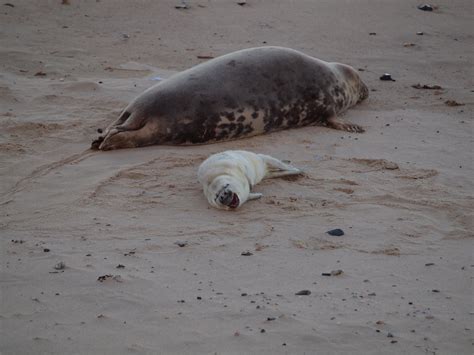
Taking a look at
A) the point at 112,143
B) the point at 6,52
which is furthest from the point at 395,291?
the point at 6,52

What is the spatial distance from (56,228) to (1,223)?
0.29m

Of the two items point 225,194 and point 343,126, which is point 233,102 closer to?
point 343,126

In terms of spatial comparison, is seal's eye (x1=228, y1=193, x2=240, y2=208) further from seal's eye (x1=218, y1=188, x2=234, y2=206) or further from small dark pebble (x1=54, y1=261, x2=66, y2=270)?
small dark pebble (x1=54, y1=261, x2=66, y2=270)

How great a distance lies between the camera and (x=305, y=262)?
10.9 feet

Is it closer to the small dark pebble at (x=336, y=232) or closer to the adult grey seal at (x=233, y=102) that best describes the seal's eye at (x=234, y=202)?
the small dark pebble at (x=336, y=232)

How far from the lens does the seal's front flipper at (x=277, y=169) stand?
4.46 metres

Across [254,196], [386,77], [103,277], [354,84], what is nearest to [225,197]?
[254,196]

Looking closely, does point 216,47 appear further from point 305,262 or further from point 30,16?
point 305,262

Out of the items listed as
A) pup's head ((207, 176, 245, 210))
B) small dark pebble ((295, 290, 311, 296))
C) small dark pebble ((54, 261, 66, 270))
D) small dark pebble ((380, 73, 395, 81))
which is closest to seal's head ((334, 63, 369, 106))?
small dark pebble ((380, 73, 395, 81))

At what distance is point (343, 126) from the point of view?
5.70 meters

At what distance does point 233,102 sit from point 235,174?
1.37 meters

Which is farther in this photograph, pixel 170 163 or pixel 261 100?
pixel 261 100

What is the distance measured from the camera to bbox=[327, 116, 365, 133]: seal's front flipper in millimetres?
5632

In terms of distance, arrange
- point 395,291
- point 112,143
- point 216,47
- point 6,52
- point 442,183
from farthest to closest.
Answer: point 216,47, point 6,52, point 112,143, point 442,183, point 395,291
